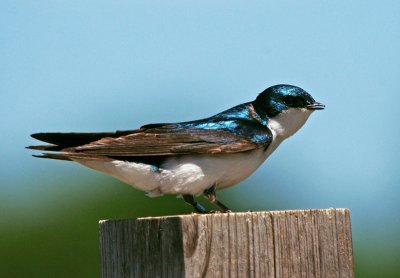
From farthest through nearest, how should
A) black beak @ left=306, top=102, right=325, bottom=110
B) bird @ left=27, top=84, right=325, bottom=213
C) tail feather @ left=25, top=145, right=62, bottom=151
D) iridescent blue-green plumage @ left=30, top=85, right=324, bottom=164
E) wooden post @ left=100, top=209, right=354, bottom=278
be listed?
black beak @ left=306, top=102, right=325, bottom=110 < bird @ left=27, top=84, right=325, bottom=213 < iridescent blue-green plumage @ left=30, top=85, right=324, bottom=164 < tail feather @ left=25, top=145, right=62, bottom=151 < wooden post @ left=100, top=209, right=354, bottom=278

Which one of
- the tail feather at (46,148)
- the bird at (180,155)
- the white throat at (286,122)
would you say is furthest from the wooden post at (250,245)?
the white throat at (286,122)

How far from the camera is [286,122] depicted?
4.65 metres

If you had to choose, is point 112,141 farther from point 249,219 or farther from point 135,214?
point 135,214

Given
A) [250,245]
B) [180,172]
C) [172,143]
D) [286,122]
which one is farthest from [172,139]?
[250,245]

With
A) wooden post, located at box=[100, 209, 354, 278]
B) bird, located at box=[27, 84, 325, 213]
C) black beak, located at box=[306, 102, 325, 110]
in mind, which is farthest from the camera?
black beak, located at box=[306, 102, 325, 110]

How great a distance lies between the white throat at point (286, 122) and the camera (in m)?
4.62

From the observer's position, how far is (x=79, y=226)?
23.1ft

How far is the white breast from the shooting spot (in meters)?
4.16

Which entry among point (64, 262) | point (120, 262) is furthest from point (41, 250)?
point (120, 262)

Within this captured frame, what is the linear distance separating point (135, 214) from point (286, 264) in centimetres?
405

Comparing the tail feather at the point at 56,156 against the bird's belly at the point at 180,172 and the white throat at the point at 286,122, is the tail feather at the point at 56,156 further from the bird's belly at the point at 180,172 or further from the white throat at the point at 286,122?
the white throat at the point at 286,122

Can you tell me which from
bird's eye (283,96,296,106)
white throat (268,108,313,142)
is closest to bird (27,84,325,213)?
white throat (268,108,313,142)

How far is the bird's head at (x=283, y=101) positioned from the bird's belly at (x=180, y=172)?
1.56 feet

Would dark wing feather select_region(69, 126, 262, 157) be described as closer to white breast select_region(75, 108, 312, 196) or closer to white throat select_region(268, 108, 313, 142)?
white breast select_region(75, 108, 312, 196)
